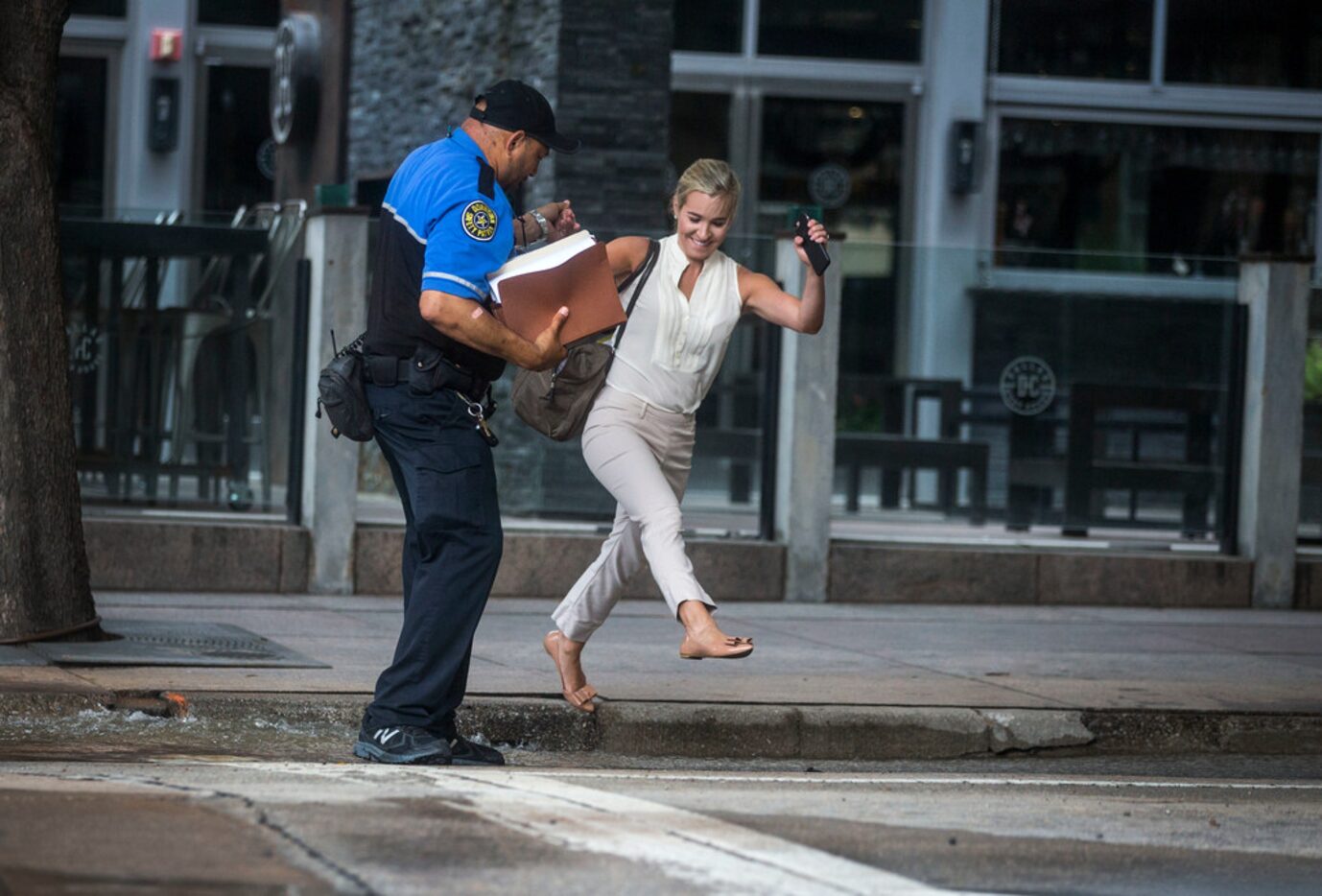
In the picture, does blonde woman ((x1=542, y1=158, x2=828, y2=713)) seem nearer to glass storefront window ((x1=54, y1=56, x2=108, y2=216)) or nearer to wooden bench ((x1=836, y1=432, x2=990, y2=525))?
wooden bench ((x1=836, y1=432, x2=990, y2=525))

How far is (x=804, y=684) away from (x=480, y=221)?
2.76 m

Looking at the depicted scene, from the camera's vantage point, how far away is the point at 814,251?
24.1 ft

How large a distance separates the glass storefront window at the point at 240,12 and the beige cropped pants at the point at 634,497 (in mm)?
12123

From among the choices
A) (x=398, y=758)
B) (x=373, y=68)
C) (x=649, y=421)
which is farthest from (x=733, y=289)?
(x=373, y=68)

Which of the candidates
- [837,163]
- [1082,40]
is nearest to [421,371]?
[837,163]

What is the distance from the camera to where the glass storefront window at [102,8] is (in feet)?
59.2

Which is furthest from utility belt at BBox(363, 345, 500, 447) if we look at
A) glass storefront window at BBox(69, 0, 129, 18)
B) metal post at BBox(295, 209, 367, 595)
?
glass storefront window at BBox(69, 0, 129, 18)

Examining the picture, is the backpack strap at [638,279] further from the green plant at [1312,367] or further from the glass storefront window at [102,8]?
the glass storefront window at [102,8]

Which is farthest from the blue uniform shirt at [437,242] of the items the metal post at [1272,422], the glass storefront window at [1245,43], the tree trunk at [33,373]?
the glass storefront window at [1245,43]

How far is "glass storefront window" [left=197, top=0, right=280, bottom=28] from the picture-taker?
18453mm

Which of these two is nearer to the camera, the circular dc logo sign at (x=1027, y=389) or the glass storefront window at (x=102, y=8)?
the circular dc logo sign at (x=1027, y=389)

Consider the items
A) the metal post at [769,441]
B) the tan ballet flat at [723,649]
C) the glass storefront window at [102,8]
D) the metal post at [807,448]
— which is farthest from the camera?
the glass storefront window at [102,8]

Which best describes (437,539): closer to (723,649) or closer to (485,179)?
(723,649)

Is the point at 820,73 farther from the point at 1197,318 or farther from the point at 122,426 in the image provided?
the point at 122,426
